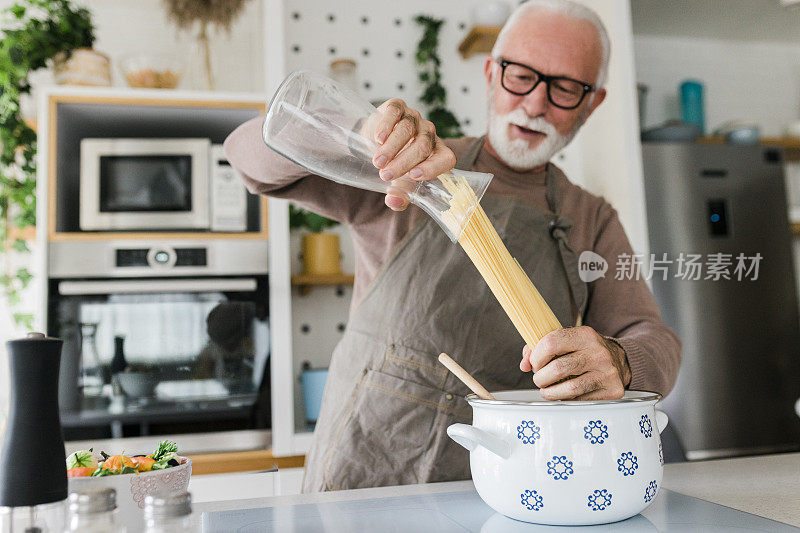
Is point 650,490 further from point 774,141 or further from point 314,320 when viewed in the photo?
point 774,141

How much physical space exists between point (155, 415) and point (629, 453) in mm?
1635

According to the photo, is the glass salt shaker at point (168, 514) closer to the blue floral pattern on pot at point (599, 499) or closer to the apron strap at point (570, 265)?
the blue floral pattern on pot at point (599, 499)

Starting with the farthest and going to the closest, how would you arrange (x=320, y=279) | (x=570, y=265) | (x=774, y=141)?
(x=774, y=141)
(x=320, y=279)
(x=570, y=265)

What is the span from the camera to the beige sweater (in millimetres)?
940

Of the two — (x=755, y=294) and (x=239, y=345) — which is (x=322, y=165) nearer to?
(x=239, y=345)

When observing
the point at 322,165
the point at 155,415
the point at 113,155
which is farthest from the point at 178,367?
the point at 322,165

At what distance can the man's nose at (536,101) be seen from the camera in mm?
1145

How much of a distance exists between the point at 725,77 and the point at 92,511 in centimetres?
325

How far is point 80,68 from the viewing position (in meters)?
2.00

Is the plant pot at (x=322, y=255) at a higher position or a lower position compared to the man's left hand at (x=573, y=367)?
higher

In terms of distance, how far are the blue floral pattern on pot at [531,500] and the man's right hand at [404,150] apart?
311 mm

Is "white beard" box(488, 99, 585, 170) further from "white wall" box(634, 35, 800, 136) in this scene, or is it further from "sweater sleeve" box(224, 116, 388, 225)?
"white wall" box(634, 35, 800, 136)

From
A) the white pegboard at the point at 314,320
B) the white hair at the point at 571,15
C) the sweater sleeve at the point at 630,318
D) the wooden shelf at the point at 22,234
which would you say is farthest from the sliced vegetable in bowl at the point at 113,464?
the wooden shelf at the point at 22,234

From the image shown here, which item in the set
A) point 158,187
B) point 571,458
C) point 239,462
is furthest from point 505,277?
point 158,187
